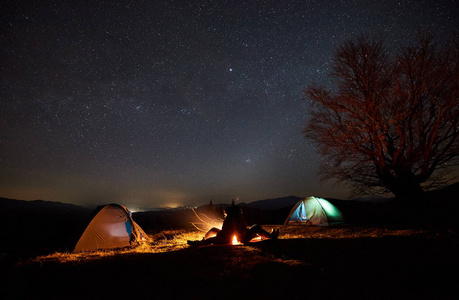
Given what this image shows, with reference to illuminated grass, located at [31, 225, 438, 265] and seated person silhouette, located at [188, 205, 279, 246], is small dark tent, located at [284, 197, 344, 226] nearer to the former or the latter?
illuminated grass, located at [31, 225, 438, 265]

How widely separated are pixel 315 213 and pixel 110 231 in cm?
1264

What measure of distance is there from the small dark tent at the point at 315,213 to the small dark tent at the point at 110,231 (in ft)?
35.2

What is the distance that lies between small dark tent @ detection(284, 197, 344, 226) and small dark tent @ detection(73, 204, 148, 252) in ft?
35.2

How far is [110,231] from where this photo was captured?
10984 mm

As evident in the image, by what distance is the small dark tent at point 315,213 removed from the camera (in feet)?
51.9

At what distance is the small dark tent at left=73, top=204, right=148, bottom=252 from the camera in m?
10.6

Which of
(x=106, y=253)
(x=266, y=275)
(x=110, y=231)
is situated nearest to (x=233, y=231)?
(x=266, y=275)

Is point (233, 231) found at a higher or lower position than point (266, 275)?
higher

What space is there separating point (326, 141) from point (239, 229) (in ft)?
32.0

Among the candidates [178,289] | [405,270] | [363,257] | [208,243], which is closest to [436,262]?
[405,270]

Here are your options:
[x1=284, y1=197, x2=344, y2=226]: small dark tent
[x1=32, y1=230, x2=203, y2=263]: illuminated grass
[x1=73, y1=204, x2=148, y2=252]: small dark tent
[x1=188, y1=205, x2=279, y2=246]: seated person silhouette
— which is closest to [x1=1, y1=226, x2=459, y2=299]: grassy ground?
[x1=32, y1=230, x2=203, y2=263]: illuminated grass

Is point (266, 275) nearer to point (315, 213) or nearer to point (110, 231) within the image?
point (110, 231)

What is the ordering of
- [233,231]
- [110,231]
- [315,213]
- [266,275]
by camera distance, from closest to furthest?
[266,275] < [233,231] < [110,231] < [315,213]

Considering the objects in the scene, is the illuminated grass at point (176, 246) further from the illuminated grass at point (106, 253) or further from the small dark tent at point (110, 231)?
the small dark tent at point (110, 231)
